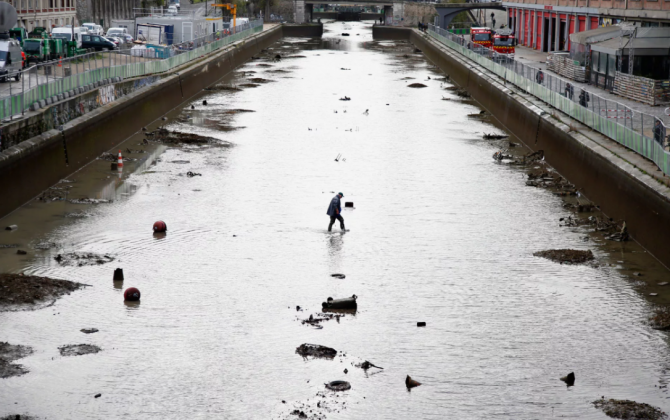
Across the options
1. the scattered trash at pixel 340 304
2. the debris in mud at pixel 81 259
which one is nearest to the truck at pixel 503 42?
the debris in mud at pixel 81 259

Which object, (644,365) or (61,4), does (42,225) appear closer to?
(644,365)

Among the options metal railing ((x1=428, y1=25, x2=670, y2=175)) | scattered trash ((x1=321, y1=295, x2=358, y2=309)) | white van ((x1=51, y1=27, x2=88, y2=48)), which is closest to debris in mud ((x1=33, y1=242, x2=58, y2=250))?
scattered trash ((x1=321, y1=295, x2=358, y2=309))

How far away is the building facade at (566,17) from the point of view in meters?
49.5

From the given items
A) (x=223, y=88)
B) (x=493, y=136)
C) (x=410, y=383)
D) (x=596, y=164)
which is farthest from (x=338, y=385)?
(x=223, y=88)

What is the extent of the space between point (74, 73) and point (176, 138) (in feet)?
19.8

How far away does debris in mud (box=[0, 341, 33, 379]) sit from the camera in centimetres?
1677

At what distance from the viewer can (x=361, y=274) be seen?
23109 mm

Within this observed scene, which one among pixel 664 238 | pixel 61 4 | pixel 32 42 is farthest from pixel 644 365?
pixel 61 4

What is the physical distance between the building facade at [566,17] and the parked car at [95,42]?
28104 millimetres

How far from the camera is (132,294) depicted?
2069cm

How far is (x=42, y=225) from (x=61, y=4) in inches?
2526

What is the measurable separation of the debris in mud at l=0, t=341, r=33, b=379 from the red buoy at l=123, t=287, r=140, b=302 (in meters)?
3.06

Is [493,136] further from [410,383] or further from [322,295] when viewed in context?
[410,383]

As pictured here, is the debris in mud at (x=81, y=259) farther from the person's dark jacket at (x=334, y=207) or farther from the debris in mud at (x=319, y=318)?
the debris in mud at (x=319, y=318)
